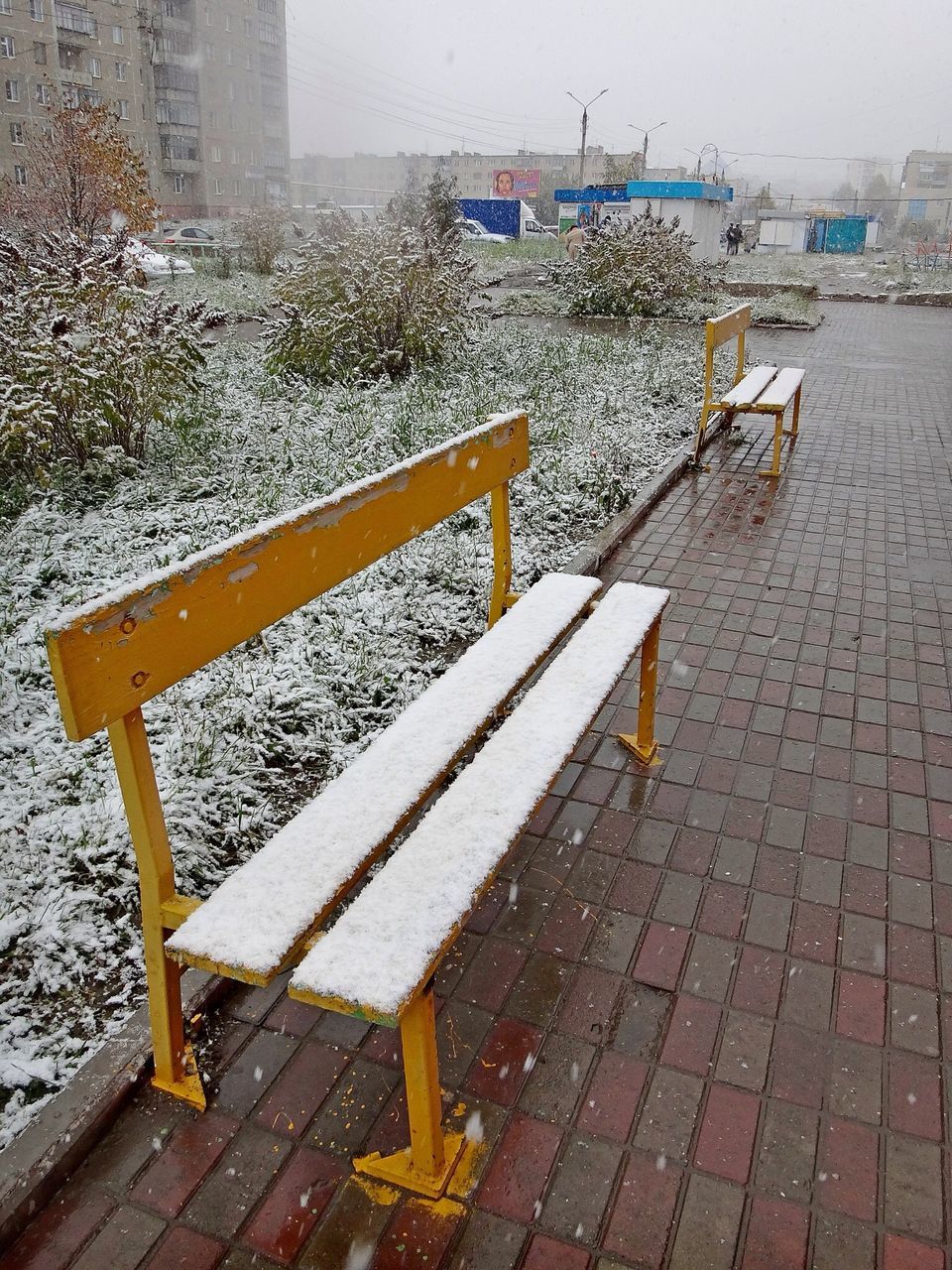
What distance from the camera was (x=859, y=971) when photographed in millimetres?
2412

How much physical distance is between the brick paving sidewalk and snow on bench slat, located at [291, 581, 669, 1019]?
0.52 meters

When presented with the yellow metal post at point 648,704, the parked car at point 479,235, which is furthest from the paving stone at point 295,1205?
the parked car at point 479,235

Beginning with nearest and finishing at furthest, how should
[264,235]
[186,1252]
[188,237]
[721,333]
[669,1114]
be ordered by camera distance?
[186,1252] → [669,1114] → [721,333] → [264,235] → [188,237]

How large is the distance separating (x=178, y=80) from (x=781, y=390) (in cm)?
6529

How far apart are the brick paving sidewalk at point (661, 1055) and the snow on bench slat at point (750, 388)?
141 inches

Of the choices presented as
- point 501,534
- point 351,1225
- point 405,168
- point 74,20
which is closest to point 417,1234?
point 351,1225

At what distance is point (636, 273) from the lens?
592 inches

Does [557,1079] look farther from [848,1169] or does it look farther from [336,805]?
[336,805]

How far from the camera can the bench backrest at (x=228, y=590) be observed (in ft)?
5.29

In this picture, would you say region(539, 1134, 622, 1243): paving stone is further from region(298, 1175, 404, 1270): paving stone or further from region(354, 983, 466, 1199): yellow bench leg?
region(298, 1175, 404, 1270): paving stone

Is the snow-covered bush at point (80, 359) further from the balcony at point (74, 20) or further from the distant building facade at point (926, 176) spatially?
the distant building facade at point (926, 176)

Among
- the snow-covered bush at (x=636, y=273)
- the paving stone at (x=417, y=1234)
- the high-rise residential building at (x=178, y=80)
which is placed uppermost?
the high-rise residential building at (x=178, y=80)

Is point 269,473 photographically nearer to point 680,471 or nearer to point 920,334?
point 680,471

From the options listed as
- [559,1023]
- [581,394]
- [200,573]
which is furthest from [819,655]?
[581,394]
